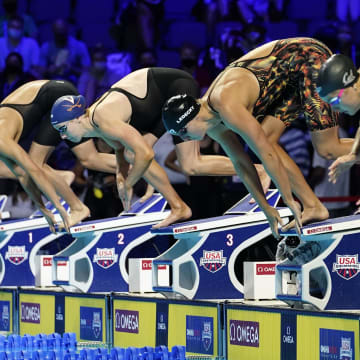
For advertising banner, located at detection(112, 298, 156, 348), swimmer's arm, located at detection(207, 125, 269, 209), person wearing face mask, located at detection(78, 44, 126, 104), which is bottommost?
advertising banner, located at detection(112, 298, 156, 348)

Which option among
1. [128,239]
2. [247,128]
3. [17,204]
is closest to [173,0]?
[17,204]

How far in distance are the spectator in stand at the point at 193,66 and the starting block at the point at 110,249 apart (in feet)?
7.00

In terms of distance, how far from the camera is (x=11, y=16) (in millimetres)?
10805

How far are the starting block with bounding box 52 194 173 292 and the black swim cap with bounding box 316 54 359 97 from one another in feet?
8.69

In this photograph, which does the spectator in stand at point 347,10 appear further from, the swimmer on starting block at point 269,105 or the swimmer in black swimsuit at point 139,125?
the swimmer on starting block at point 269,105

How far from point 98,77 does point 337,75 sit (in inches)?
227

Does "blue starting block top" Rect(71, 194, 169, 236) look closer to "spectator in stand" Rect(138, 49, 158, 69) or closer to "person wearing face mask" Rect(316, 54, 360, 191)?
"spectator in stand" Rect(138, 49, 158, 69)

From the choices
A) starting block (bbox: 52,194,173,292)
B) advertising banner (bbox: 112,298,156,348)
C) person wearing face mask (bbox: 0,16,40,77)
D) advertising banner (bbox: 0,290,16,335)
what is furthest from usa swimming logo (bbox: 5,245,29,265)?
person wearing face mask (bbox: 0,16,40,77)

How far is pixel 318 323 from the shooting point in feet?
14.4

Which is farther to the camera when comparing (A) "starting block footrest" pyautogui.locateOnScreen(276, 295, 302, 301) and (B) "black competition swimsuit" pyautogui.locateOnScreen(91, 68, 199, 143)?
(B) "black competition swimsuit" pyautogui.locateOnScreen(91, 68, 199, 143)

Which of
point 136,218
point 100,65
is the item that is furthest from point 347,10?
point 136,218

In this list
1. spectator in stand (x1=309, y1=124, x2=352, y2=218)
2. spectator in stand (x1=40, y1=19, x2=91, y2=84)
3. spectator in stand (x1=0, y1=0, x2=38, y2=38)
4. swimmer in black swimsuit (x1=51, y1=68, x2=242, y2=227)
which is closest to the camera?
swimmer in black swimsuit (x1=51, y1=68, x2=242, y2=227)

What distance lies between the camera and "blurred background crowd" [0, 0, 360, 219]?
7711 millimetres

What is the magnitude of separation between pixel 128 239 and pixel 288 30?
351cm
